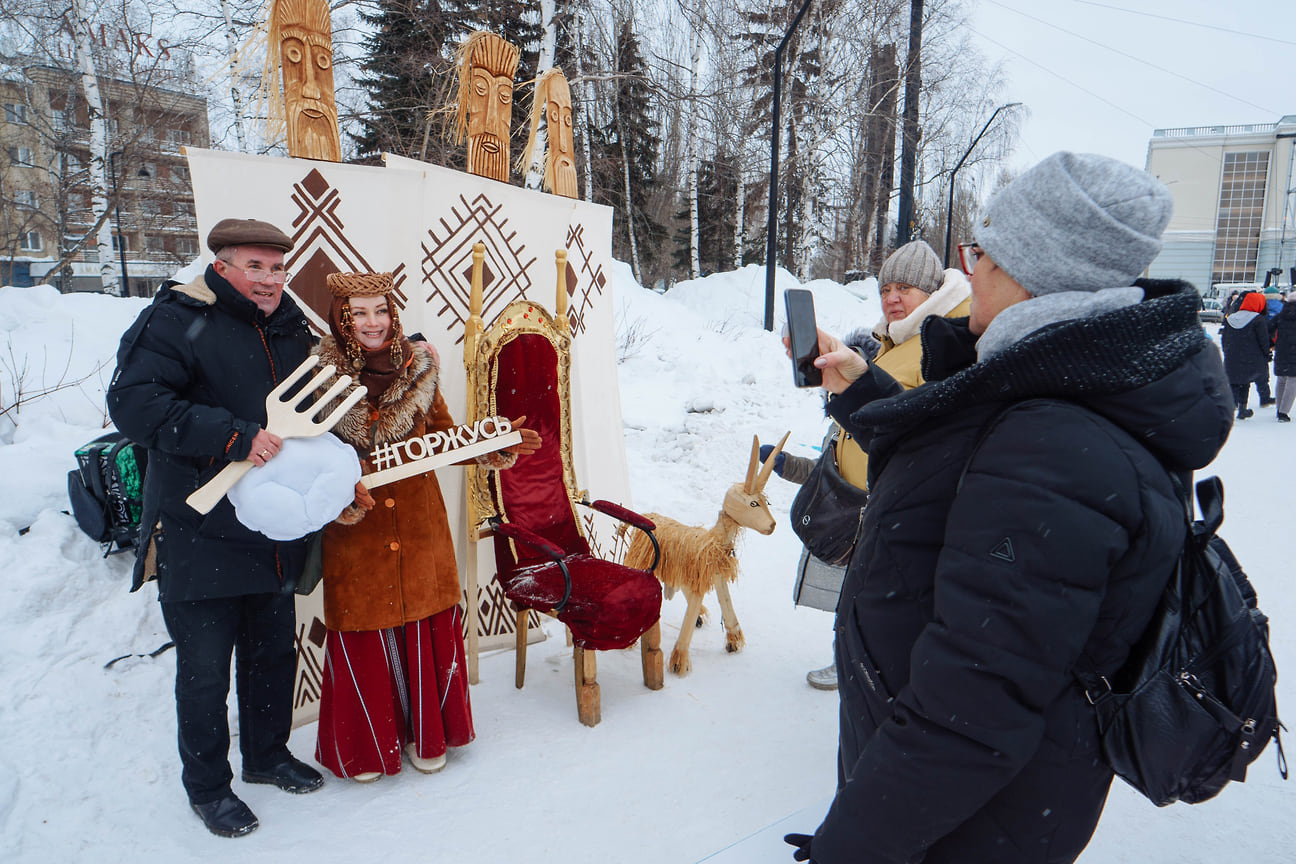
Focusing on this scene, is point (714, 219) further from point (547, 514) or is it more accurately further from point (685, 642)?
point (685, 642)

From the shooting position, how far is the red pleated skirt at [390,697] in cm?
298

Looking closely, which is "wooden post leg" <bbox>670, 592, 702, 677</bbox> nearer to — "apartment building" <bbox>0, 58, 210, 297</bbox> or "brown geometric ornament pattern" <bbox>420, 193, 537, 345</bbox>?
"brown geometric ornament pattern" <bbox>420, 193, 537, 345</bbox>

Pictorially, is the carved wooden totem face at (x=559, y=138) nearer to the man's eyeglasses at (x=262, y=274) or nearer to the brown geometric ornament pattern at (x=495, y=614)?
the man's eyeglasses at (x=262, y=274)

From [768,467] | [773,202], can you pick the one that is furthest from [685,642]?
[773,202]

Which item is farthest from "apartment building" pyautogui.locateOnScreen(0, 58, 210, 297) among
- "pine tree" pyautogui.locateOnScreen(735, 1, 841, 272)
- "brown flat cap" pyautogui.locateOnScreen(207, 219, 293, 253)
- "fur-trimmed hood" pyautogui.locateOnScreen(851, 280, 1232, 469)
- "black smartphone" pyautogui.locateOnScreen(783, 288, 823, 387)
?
"pine tree" pyautogui.locateOnScreen(735, 1, 841, 272)

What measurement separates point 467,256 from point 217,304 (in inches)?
57.4

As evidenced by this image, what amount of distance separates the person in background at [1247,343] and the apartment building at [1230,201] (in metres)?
47.7

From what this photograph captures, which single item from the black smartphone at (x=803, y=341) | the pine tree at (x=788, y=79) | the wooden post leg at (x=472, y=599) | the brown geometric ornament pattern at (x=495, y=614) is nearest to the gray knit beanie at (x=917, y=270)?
the black smartphone at (x=803, y=341)

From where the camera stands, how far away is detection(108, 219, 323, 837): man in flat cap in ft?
7.91

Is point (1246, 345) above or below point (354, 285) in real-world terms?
below

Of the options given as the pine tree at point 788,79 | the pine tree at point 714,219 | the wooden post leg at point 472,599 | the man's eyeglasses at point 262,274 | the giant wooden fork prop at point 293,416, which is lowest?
the wooden post leg at point 472,599

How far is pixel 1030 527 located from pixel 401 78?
15858 millimetres

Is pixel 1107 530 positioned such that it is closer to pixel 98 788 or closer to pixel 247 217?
pixel 247 217

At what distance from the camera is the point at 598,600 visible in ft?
11.0
